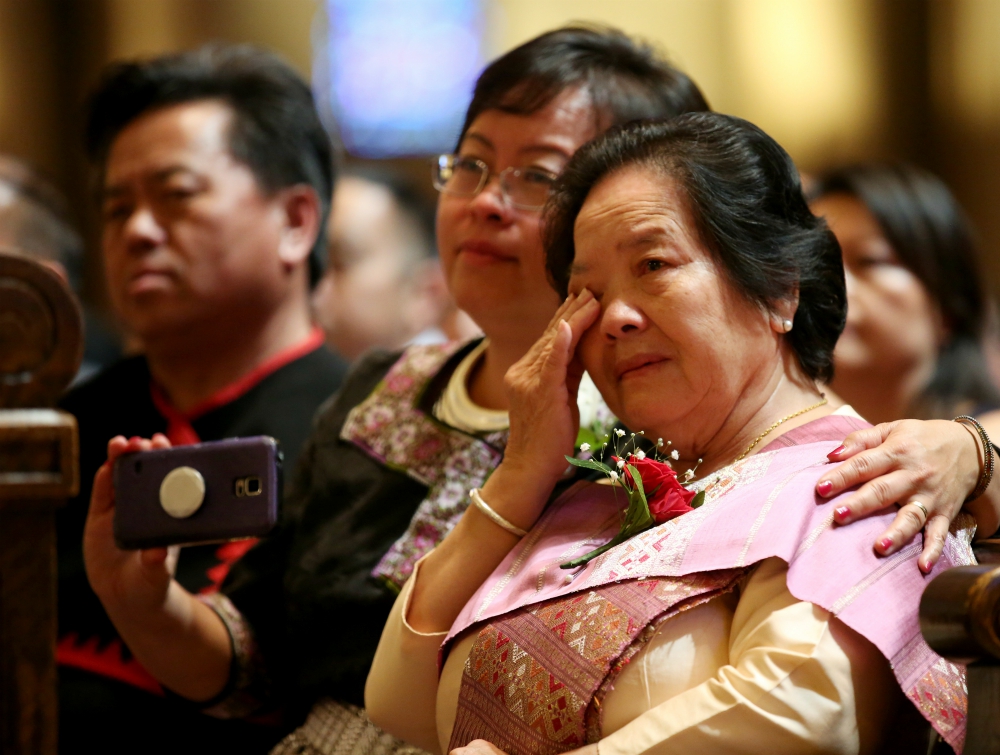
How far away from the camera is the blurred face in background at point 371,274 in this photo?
3.98 m

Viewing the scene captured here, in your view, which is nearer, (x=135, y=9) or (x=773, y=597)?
(x=773, y=597)

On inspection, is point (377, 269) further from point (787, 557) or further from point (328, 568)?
point (787, 557)

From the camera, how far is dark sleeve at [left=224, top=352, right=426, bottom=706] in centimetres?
180

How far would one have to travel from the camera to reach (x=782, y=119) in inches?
326

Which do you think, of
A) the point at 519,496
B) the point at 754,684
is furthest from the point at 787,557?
the point at 519,496

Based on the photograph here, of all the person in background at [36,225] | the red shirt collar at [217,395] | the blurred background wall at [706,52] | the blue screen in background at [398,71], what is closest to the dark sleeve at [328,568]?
the red shirt collar at [217,395]

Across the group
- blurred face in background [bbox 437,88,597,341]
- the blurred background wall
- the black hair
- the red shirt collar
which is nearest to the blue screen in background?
the blurred background wall

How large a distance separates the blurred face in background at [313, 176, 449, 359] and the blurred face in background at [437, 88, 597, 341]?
2.09m

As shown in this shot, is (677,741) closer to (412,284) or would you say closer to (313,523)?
(313,523)

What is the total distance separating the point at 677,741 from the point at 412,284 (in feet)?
10.2

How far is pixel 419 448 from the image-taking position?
190cm

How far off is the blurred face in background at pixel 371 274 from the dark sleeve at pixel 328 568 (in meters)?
1.89

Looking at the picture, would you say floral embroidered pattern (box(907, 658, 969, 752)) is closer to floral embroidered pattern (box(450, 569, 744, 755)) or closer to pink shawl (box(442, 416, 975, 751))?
pink shawl (box(442, 416, 975, 751))

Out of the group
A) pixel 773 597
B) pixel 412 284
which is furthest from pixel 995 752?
pixel 412 284
